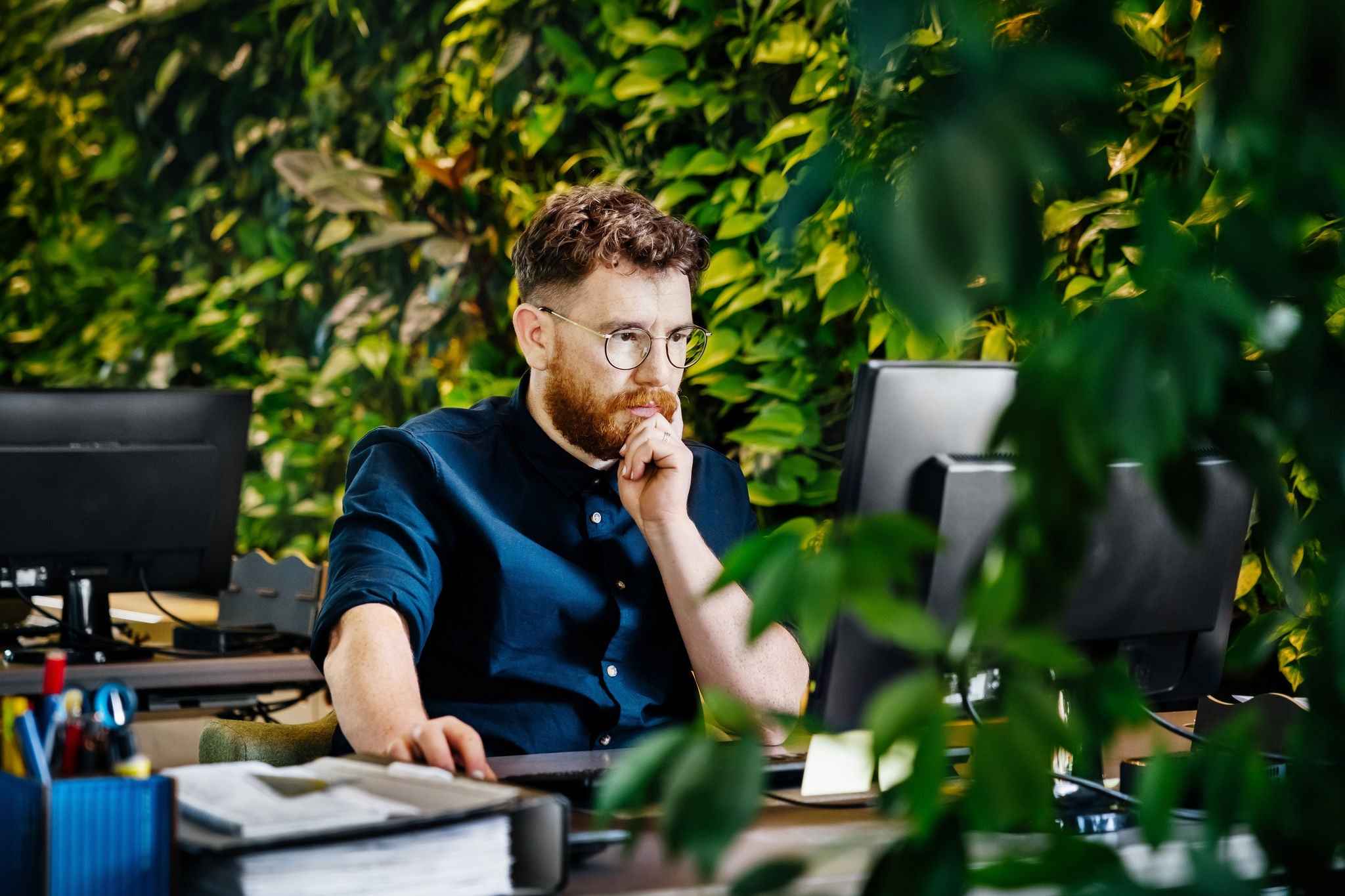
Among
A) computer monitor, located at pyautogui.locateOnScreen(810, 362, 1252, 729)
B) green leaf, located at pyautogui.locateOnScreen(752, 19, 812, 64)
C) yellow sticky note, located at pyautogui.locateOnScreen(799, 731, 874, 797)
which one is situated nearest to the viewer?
computer monitor, located at pyautogui.locateOnScreen(810, 362, 1252, 729)

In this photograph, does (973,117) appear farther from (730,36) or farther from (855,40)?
(730,36)

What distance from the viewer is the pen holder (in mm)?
882

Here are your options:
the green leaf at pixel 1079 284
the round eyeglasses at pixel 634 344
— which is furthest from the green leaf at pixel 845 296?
the round eyeglasses at pixel 634 344

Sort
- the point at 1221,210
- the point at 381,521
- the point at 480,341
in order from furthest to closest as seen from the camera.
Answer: the point at 480,341, the point at 381,521, the point at 1221,210

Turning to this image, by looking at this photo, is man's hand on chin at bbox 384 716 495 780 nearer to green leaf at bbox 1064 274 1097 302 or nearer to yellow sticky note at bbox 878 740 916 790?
yellow sticky note at bbox 878 740 916 790

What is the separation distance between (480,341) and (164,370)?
1.35 m

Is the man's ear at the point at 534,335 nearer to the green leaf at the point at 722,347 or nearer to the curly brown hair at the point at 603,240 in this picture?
the curly brown hair at the point at 603,240

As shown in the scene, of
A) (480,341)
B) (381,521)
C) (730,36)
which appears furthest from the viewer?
(480,341)

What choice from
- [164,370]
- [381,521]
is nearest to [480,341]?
[164,370]

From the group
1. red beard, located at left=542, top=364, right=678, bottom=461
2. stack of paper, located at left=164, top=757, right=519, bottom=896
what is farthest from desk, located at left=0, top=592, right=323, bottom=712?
stack of paper, located at left=164, top=757, right=519, bottom=896

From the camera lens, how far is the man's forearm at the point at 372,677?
1.46m

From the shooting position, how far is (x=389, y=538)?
1699 mm

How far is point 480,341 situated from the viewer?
3.38 meters

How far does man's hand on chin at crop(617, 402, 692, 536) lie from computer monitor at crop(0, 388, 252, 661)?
106 cm
